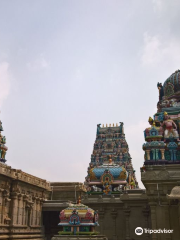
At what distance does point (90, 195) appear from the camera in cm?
3488

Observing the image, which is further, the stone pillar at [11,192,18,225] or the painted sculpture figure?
the stone pillar at [11,192,18,225]

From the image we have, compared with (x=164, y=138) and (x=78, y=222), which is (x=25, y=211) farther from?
(x=164, y=138)

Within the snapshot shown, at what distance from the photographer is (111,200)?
105 feet

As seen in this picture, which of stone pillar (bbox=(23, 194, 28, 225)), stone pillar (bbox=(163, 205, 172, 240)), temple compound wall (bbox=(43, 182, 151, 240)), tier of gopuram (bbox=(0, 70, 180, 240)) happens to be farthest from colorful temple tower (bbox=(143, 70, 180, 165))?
stone pillar (bbox=(23, 194, 28, 225))

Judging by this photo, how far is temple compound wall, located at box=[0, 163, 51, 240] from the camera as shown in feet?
85.7

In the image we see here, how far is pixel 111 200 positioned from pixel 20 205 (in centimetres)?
1038

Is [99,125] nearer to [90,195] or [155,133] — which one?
[90,195]

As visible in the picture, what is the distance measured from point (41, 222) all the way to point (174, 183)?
1751 centimetres

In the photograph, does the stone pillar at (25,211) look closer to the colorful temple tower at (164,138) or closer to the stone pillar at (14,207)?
the stone pillar at (14,207)

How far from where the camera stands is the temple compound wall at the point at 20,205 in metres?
26.1

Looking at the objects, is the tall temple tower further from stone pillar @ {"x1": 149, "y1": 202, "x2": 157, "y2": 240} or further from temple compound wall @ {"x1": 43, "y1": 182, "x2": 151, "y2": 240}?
temple compound wall @ {"x1": 43, "y1": 182, "x2": 151, "y2": 240}

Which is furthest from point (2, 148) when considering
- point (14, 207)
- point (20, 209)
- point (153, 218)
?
point (153, 218)

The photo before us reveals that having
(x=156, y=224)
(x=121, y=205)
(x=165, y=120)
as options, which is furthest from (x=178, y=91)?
(x=156, y=224)

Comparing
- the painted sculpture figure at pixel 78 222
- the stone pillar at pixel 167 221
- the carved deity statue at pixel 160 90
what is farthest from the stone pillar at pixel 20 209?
the carved deity statue at pixel 160 90
